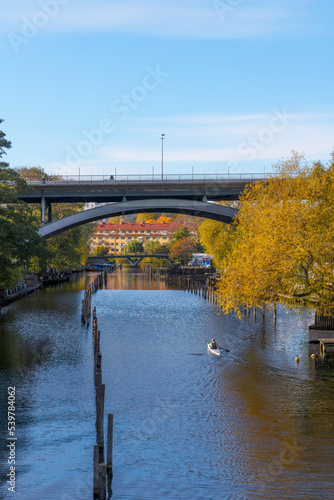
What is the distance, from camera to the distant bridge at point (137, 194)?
205 feet

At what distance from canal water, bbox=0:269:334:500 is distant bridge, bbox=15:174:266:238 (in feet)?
82.7

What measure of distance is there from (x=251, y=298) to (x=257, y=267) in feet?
7.04

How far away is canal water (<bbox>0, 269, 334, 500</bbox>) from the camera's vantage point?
51.9 ft

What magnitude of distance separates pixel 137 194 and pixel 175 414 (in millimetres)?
45645

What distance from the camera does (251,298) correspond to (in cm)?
3294

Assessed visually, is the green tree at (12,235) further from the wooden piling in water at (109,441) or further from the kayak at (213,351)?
the wooden piling in water at (109,441)

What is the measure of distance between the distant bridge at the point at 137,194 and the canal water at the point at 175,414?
992 inches

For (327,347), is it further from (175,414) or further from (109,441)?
(109,441)

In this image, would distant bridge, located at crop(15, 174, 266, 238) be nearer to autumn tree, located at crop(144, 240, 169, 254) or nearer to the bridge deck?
the bridge deck

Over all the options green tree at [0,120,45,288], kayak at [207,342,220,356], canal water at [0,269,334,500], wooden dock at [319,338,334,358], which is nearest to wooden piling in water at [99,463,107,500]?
canal water at [0,269,334,500]

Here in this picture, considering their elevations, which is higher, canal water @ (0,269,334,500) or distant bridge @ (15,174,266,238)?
distant bridge @ (15,174,266,238)

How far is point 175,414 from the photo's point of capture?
2139 centimetres

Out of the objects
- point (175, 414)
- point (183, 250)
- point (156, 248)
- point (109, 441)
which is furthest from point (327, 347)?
point (156, 248)

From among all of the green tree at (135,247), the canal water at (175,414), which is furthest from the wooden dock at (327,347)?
the green tree at (135,247)
